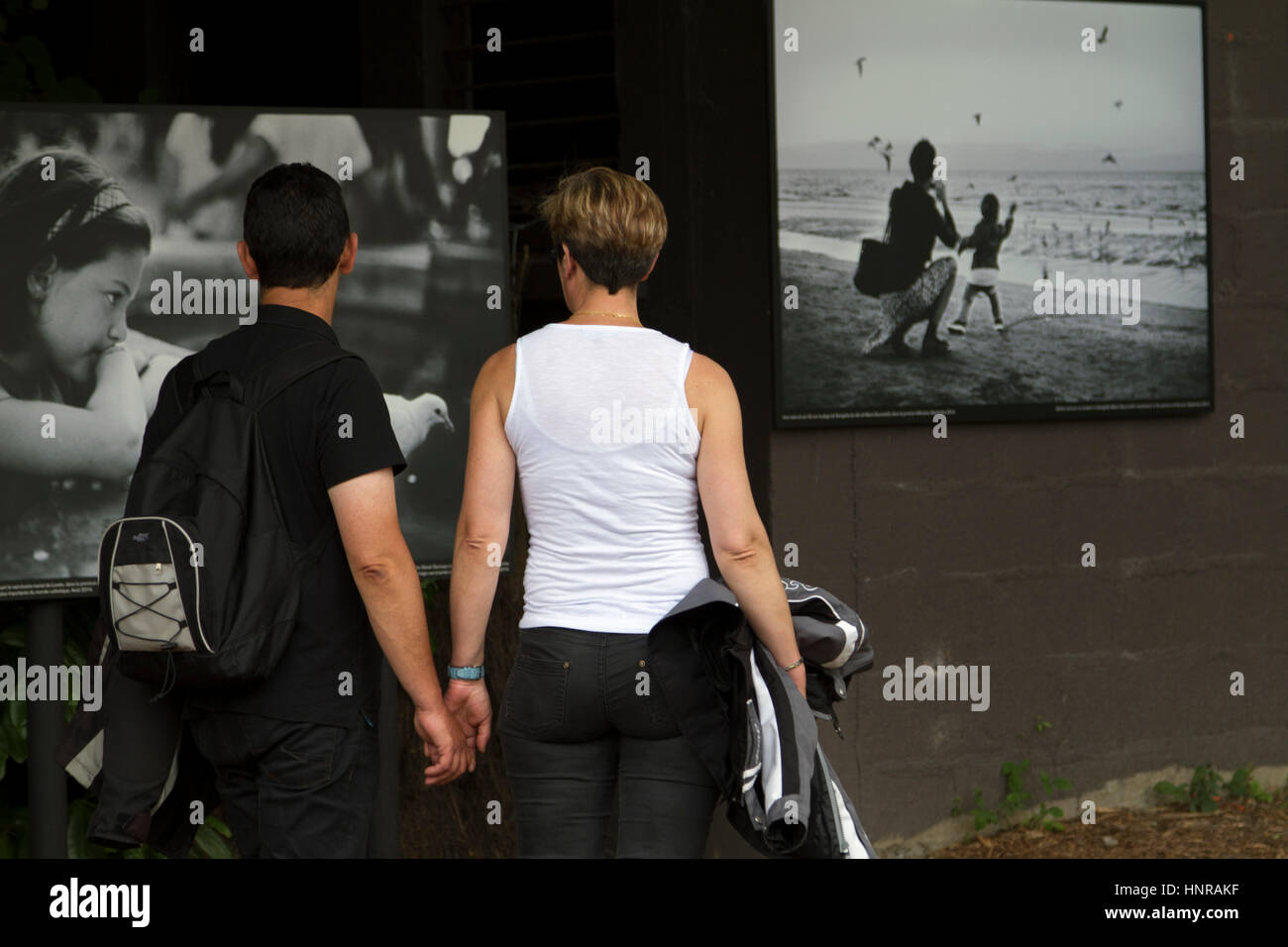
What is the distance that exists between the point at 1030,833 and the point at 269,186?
3.83 meters

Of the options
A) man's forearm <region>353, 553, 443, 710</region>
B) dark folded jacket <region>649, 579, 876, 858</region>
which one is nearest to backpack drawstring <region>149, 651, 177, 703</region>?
man's forearm <region>353, 553, 443, 710</region>

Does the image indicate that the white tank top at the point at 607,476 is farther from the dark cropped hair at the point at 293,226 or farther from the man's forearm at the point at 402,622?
the dark cropped hair at the point at 293,226

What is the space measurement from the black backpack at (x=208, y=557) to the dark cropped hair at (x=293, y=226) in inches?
7.8

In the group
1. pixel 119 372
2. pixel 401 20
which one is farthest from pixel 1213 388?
pixel 119 372

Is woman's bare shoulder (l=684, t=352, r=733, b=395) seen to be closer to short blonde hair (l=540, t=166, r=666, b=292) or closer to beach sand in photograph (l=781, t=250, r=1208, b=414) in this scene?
short blonde hair (l=540, t=166, r=666, b=292)

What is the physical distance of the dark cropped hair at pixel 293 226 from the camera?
2.99 m

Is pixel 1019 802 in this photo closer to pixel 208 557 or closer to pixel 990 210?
pixel 990 210

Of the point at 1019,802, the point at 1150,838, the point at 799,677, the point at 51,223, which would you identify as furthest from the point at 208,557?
the point at 1150,838

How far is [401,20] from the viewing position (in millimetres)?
6438

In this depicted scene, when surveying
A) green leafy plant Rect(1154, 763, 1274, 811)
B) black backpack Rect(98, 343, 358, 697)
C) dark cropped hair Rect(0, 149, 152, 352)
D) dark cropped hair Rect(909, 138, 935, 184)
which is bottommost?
green leafy plant Rect(1154, 763, 1274, 811)

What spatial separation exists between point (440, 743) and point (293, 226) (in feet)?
3.30

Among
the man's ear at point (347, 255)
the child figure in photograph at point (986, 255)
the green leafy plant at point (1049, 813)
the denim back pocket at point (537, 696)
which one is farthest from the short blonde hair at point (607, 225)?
the green leafy plant at point (1049, 813)

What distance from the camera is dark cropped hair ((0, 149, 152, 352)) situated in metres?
4.08

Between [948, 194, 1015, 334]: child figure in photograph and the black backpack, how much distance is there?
125 inches
